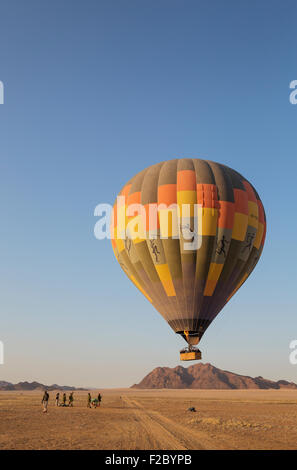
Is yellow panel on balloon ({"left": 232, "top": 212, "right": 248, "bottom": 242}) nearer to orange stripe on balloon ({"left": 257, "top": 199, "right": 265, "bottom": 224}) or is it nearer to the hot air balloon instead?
the hot air balloon

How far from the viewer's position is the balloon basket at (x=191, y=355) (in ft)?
104

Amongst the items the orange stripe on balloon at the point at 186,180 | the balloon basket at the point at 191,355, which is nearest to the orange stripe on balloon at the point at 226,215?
the orange stripe on balloon at the point at 186,180

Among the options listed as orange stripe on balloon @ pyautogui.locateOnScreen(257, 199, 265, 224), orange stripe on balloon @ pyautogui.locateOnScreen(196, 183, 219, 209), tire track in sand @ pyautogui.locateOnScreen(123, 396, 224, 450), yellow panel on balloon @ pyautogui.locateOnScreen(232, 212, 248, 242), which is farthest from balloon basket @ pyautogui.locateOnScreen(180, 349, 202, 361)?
orange stripe on balloon @ pyautogui.locateOnScreen(257, 199, 265, 224)

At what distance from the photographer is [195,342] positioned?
32.0m

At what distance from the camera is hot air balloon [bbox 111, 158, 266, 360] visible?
3152cm

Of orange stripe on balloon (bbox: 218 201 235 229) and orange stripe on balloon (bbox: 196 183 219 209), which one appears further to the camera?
orange stripe on balloon (bbox: 218 201 235 229)

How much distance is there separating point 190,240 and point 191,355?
8.29 metres

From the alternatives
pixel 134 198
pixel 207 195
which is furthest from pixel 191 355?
pixel 134 198

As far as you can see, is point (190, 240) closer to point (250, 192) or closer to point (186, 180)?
point (186, 180)

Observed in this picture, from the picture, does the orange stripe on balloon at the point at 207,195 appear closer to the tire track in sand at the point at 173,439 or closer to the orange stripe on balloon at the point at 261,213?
the orange stripe on balloon at the point at 261,213

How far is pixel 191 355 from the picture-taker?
104ft

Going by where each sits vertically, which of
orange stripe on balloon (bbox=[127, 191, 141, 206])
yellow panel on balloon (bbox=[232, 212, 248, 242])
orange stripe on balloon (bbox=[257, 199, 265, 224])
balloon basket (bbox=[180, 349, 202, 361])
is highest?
orange stripe on balloon (bbox=[127, 191, 141, 206])
